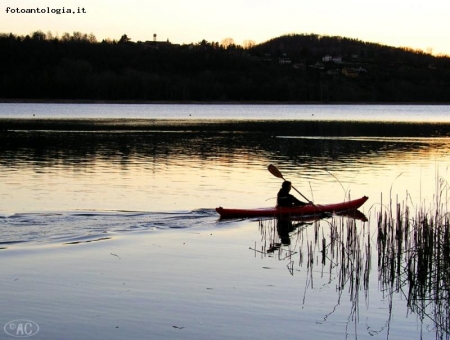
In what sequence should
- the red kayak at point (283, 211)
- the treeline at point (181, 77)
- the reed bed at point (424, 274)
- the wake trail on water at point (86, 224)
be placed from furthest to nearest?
the treeline at point (181, 77) < the red kayak at point (283, 211) < the wake trail on water at point (86, 224) < the reed bed at point (424, 274)

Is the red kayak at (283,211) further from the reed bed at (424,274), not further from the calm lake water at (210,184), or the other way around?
the reed bed at (424,274)

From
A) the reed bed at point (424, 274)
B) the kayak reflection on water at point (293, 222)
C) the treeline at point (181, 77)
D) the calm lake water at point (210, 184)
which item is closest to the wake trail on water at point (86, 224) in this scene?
the calm lake water at point (210, 184)

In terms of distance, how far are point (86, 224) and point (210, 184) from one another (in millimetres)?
8956

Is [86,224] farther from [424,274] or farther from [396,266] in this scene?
[424,274]

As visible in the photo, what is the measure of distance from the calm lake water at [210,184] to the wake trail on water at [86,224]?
0.02 m

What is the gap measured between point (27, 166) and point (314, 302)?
20221 millimetres

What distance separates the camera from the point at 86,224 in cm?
1714

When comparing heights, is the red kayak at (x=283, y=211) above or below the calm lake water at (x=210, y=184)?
above

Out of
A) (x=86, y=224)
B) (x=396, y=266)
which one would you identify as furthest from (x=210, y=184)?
(x=396, y=266)

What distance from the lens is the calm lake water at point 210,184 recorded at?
13.4 metres

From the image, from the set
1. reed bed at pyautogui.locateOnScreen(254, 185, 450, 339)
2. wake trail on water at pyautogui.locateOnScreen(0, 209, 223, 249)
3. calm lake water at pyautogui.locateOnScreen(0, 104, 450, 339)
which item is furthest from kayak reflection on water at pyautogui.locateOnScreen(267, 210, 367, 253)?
wake trail on water at pyautogui.locateOnScreen(0, 209, 223, 249)

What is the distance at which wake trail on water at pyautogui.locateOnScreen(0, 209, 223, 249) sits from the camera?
1564cm

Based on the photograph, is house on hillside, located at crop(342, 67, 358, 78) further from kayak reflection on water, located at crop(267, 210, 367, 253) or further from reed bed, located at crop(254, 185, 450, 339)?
reed bed, located at crop(254, 185, 450, 339)

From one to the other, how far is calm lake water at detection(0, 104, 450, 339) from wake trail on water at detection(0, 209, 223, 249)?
2 centimetres
